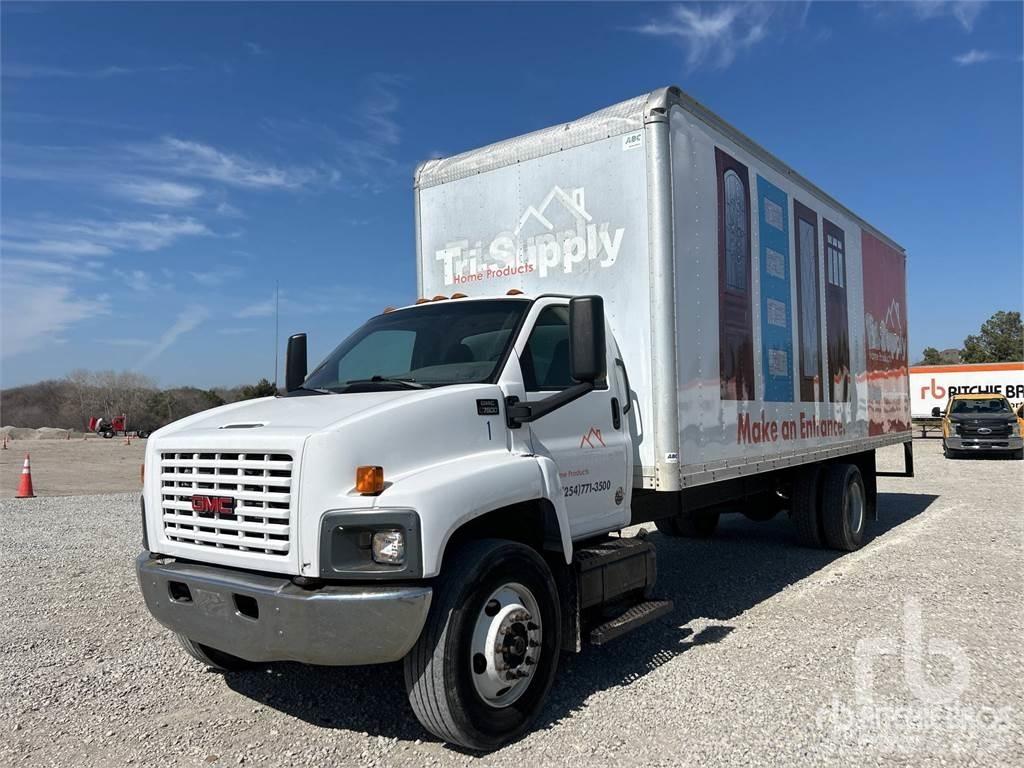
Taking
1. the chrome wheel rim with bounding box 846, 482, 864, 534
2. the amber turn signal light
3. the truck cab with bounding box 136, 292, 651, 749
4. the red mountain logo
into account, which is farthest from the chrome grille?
the chrome wheel rim with bounding box 846, 482, 864, 534

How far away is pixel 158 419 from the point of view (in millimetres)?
68000

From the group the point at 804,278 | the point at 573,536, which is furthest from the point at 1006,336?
the point at 573,536

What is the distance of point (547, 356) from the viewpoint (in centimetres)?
460

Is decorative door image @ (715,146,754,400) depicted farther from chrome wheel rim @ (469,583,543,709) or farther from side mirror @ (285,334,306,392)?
side mirror @ (285,334,306,392)

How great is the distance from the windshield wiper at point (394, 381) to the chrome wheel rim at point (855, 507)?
624 cm

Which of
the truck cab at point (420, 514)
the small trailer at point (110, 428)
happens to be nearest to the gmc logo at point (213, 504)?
the truck cab at point (420, 514)

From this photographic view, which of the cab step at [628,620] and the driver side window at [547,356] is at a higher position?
the driver side window at [547,356]

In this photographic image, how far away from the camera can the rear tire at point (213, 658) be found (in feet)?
15.0

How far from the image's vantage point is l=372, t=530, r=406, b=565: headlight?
333cm

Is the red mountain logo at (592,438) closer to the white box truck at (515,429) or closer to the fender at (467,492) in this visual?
the white box truck at (515,429)

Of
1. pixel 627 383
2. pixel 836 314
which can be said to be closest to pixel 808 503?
pixel 836 314

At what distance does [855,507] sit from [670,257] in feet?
18.0

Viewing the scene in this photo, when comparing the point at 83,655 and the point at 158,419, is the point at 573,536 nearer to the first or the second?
the point at 83,655

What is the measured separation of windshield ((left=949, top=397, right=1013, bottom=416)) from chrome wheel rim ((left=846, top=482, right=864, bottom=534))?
17.2m
